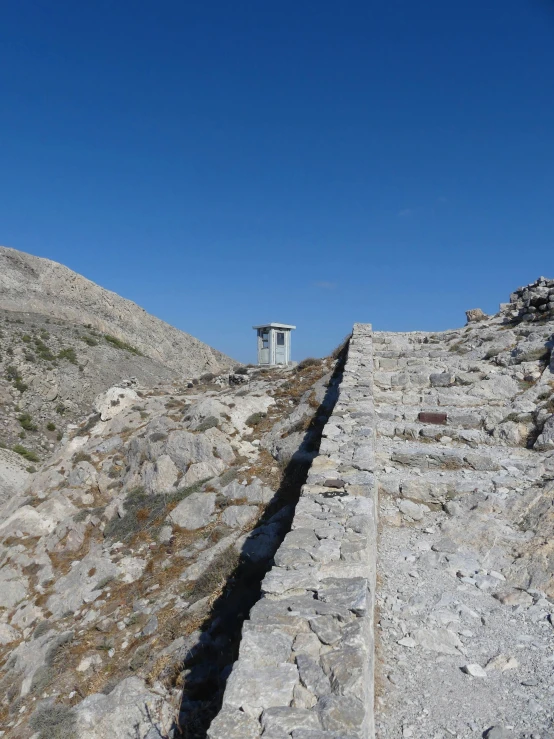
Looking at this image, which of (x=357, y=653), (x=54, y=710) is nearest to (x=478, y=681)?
(x=357, y=653)

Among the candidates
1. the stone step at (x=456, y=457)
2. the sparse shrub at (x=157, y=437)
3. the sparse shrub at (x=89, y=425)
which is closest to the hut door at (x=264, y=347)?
the sparse shrub at (x=89, y=425)

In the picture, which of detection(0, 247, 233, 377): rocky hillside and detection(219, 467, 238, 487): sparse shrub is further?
detection(0, 247, 233, 377): rocky hillside

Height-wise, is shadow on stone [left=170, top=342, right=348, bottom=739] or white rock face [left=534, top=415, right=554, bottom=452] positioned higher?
white rock face [left=534, top=415, right=554, bottom=452]

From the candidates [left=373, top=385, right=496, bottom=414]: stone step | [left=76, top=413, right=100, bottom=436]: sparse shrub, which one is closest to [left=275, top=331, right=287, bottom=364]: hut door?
[left=76, top=413, right=100, bottom=436]: sparse shrub

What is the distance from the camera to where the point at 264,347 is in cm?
2089

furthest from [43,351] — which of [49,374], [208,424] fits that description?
[208,424]

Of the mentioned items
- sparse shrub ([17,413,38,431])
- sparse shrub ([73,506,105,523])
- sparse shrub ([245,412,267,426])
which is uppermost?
sparse shrub ([17,413,38,431])

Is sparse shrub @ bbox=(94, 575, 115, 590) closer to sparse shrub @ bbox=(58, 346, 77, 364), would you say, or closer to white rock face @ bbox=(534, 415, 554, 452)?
white rock face @ bbox=(534, 415, 554, 452)

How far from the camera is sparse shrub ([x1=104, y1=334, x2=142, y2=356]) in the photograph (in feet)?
164

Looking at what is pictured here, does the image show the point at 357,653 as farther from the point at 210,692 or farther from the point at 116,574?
the point at 116,574

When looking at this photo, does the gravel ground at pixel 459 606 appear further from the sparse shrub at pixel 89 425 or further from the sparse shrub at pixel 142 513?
the sparse shrub at pixel 89 425

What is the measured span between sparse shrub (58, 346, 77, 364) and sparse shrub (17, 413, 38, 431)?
32.5ft

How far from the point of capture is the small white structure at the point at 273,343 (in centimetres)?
2055

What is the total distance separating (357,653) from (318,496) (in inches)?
95.4
